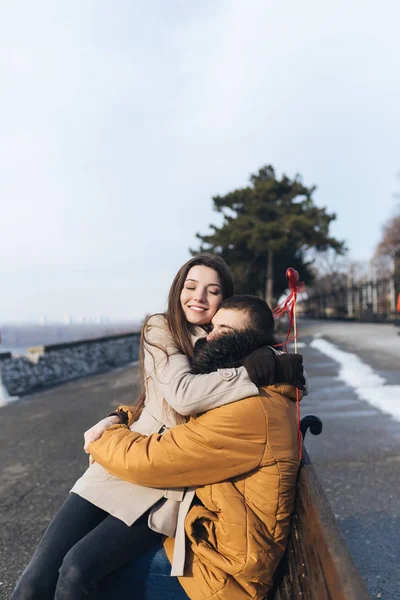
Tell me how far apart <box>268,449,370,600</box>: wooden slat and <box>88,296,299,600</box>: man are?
6 centimetres

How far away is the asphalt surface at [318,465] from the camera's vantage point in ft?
9.96

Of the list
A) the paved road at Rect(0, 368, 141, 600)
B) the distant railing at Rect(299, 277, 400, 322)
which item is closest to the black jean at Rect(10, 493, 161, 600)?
the paved road at Rect(0, 368, 141, 600)

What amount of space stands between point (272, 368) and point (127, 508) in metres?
0.80

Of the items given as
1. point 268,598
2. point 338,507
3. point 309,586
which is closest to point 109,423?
point 268,598

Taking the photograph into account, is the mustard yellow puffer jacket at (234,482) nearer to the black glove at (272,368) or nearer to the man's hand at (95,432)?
the black glove at (272,368)

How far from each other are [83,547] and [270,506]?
0.70m

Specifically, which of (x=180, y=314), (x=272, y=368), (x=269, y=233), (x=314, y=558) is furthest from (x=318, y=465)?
(x=269, y=233)

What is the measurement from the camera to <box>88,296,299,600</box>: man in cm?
157

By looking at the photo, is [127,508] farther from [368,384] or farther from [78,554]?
[368,384]

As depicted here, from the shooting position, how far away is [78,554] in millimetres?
1681

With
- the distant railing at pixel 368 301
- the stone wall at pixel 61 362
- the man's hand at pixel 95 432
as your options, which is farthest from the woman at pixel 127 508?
the distant railing at pixel 368 301

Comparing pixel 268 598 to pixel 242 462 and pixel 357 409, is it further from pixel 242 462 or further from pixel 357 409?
pixel 357 409

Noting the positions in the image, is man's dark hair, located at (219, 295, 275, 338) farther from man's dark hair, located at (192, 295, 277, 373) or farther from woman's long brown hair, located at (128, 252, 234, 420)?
woman's long brown hair, located at (128, 252, 234, 420)

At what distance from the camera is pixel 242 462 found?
1.64 metres
